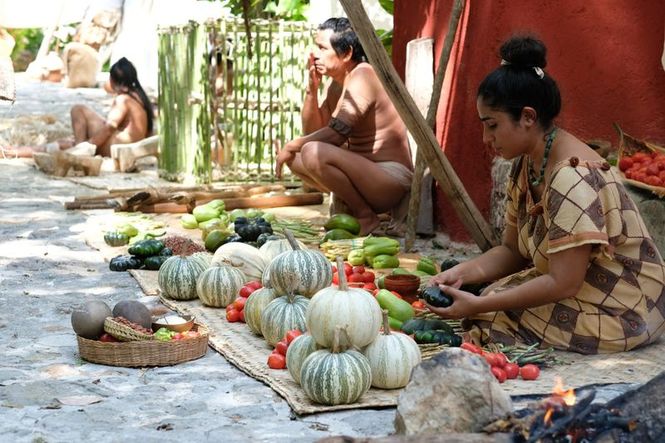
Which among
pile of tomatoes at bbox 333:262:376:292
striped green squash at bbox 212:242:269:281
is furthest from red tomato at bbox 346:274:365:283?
striped green squash at bbox 212:242:269:281

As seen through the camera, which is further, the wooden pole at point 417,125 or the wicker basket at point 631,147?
the wicker basket at point 631,147

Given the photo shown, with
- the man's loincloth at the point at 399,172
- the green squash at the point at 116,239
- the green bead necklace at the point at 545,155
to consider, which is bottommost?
the green squash at the point at 116,239

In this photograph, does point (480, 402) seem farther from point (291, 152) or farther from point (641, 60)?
point (291, 152)

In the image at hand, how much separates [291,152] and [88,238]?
1941mm

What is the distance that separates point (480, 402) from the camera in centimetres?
353

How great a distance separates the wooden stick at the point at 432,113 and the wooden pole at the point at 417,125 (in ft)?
2.74

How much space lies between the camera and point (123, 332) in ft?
16.8

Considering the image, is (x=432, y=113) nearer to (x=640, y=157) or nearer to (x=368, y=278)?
(x=640, y=157)

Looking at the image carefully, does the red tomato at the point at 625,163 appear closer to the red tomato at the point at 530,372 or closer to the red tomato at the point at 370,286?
the red tomato at the point at 370,286

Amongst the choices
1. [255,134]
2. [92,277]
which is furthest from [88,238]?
[255,134]

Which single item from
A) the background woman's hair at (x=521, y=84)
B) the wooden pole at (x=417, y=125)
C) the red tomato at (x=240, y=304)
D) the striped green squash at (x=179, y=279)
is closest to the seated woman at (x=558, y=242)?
the background woman's hair at (x=521, y=84)

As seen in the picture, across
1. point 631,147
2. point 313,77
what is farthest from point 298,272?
point 313,77

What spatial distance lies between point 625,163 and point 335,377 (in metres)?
3.48

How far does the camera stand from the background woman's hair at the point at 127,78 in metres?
14.8
